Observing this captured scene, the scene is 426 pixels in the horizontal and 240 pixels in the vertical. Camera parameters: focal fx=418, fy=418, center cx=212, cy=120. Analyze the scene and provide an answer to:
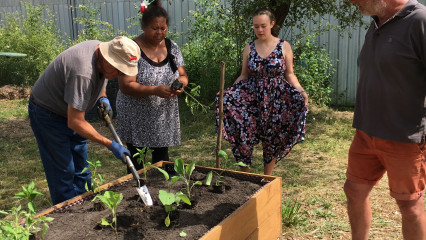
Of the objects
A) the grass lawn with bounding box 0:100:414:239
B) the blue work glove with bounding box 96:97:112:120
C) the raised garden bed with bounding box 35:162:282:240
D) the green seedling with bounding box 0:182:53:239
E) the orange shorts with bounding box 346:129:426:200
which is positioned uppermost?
the blue work glove with bounding box 96:97:112:120

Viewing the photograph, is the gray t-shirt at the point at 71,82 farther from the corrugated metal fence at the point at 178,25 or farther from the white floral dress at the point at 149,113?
the corrugated metal fence at the point at 178,25

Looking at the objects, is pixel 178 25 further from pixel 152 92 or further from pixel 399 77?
pixel 399 77

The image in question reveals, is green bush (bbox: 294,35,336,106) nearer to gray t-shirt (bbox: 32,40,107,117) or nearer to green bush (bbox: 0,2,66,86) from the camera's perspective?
gray t-shirt (bbox: 32,40,107,117)

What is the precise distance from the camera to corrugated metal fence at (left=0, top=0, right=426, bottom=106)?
7.64 meters

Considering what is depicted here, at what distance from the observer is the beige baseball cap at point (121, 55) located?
2391 millimetres

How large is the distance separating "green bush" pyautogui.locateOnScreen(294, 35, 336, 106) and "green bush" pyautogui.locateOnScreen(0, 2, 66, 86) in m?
5.11

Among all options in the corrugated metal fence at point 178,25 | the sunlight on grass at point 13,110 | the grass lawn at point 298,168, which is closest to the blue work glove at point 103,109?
the grass lawn at point 298,168

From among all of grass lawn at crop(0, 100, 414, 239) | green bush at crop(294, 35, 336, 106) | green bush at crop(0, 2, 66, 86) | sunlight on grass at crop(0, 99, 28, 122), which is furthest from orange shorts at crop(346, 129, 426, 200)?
green bush at crop(0, 2, 66, 86)

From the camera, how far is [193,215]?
7.54 feet

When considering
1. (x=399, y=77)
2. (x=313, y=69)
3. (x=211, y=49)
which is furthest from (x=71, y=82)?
(x=313, y=69)

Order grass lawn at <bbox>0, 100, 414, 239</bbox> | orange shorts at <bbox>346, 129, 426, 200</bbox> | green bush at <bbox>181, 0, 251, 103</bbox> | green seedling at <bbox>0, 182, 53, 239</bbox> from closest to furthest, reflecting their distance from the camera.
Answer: green seedling at <bbox>0, 182, 53, 239</bbox> < orange shorts at <bbox>346, 129, 426, 200</bbox> < grass lawn at <bbox>0, 100, 414, 239</bbox> < green bush at <bbox>181, 0, 251, 103</bbox>

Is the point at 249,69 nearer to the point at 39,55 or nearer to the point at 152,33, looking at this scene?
the point at 152,33

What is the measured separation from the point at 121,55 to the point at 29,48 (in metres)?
7.84

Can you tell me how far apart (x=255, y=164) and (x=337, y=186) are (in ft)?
3.63
